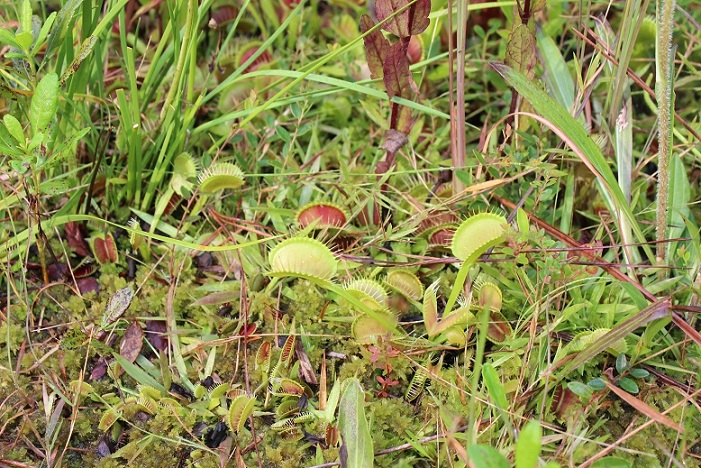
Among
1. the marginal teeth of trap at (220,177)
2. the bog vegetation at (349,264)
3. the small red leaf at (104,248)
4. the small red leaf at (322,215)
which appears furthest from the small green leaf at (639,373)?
the small red leaf at (104,248)

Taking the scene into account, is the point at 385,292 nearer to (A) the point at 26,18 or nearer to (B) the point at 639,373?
(B) the point at 639,373

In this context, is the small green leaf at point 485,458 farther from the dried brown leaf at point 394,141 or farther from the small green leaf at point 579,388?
the dried brown leaf at point 394,141

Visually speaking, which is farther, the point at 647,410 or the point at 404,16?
the point at 404,16

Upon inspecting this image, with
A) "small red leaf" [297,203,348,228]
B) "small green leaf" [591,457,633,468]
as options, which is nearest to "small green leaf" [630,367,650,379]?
"small green leaf" [591,457,633,468]

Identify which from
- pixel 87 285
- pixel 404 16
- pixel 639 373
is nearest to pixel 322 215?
pixel 404 16

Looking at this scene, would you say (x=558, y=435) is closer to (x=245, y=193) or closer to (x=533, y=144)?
(x=533, y=144)
